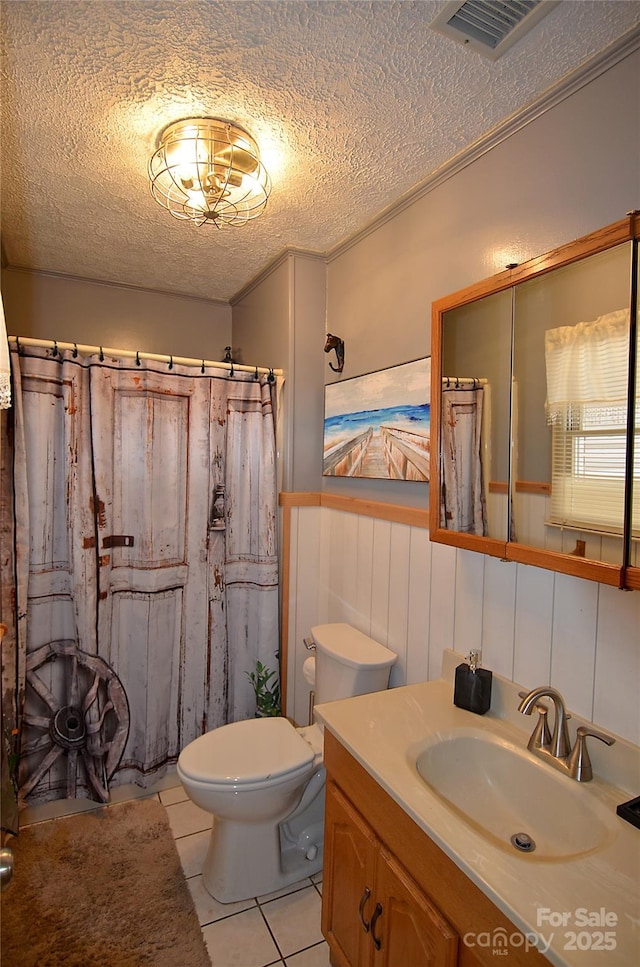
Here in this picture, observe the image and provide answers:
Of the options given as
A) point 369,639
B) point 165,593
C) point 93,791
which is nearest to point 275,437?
point 165,593

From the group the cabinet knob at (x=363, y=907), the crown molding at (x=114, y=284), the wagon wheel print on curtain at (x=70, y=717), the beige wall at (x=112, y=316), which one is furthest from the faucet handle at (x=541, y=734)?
the crown molding at (x=114, y=284)

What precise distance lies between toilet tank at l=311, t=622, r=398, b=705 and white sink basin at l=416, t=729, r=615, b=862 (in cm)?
50

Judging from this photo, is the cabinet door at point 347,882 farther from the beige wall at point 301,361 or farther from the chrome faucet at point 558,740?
the beige wall at point 301,361

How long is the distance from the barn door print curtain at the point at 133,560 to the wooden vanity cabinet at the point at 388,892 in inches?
41.3

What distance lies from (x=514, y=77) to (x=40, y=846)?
9.66ft

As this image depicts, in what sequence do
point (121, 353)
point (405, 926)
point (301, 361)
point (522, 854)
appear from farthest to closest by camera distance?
point (301, 361) → point (121, 353) → point (405, 926) → point (522, 854)

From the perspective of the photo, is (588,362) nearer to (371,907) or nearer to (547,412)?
(547,412)

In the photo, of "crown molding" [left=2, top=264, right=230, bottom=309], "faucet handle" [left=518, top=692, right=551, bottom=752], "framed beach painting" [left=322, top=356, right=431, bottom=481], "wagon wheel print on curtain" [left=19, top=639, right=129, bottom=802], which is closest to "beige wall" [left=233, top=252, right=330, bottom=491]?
"framed beach painting" [left=322, top=356, right=431, bottom=481]

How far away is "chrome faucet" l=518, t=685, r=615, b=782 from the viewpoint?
3.79ft

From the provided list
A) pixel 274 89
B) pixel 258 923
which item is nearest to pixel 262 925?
pixel 258 923

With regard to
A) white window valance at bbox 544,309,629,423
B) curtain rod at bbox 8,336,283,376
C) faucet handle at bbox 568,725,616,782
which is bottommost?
faucet handle at bbox 568,725,616,782

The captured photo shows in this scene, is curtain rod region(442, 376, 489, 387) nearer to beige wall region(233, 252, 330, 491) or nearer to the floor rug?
beige wall region(233, 252, 330, 491)

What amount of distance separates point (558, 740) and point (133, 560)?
1718mm

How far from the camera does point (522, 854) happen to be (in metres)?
0.98
